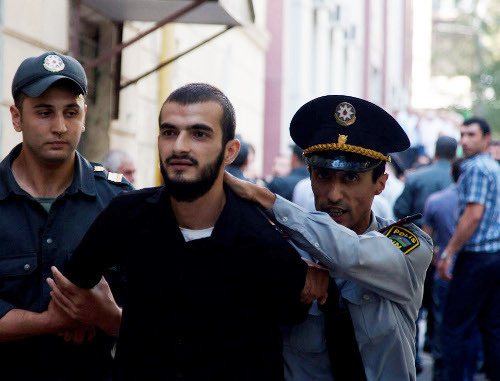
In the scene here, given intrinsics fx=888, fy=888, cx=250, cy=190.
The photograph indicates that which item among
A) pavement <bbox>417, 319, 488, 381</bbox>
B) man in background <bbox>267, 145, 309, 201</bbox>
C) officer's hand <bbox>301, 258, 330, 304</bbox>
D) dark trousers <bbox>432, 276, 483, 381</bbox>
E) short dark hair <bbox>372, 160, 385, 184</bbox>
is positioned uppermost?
man in background <bbox>267, 145, 309, 201</bbox>

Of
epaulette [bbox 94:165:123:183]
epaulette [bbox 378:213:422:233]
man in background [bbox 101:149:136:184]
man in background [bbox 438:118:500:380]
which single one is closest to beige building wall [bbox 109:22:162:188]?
man in background [bbox 101:149:136:184]

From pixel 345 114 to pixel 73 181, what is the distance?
1.12 metres

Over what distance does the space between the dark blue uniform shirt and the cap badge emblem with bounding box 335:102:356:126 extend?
1.06 m

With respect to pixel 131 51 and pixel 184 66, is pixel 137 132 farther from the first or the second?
→ pixel 184 66

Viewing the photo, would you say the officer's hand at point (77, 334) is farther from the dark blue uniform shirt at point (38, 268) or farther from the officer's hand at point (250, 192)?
the officer's hand at point (250, 192)

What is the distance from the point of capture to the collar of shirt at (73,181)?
3.48 meters

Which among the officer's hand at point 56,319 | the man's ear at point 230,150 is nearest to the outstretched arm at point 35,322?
the officer's hand at point 56,319

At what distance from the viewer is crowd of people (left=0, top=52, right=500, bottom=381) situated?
112 inches

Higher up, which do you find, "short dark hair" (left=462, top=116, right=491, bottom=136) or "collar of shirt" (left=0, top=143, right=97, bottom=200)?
"short dark hair" (left=462, top=116, right=491, bottom=136)

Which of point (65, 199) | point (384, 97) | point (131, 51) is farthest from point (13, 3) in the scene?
point (384, 97)

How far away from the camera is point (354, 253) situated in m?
3.00

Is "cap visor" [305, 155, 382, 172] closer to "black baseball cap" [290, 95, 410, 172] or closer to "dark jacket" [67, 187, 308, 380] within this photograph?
"black baseball cap" [290, 95, 410, 172]

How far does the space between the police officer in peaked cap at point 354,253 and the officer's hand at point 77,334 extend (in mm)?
782

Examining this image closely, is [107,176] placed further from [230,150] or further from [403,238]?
[403,238]
